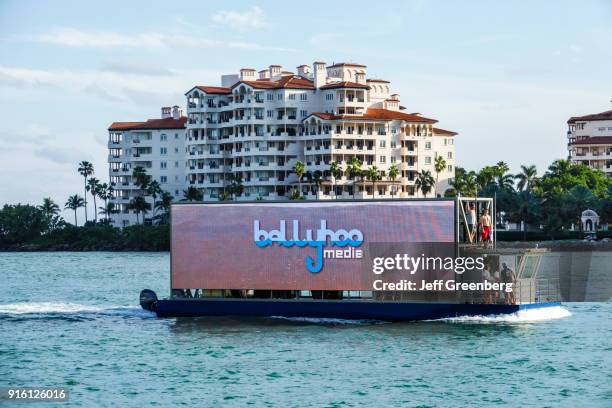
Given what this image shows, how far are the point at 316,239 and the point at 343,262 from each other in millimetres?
1285

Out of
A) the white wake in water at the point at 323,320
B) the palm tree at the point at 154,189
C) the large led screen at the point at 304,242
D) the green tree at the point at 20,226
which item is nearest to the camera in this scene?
the large led screen at the point at 304,242

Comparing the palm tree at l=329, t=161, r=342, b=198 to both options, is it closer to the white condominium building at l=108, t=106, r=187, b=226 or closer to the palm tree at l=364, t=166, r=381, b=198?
the palm tree at l=364, t=166, r=381, b=198

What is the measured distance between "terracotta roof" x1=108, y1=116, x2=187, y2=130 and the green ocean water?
121 m

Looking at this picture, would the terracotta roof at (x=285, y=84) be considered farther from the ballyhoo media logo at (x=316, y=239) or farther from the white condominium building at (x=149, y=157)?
the ballyhoo media logo at (x=316, y=239)

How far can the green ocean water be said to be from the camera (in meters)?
A: 31.0

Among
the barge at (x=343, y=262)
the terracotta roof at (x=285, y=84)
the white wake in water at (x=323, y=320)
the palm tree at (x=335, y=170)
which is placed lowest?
the white wake in water at (x=323, y=320)

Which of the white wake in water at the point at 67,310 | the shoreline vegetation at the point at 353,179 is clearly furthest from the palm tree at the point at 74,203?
the white wake in water at the point at 67,310

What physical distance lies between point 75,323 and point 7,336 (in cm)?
407

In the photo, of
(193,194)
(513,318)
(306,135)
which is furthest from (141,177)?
(513,318)

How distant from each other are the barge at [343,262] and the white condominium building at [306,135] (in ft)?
336

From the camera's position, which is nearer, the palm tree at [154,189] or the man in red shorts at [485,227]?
the man in red shorts at [485,227]

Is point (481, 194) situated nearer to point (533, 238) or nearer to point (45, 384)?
point (533, 238)

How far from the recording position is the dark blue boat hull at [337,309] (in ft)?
134

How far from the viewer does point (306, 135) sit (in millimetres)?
150375
